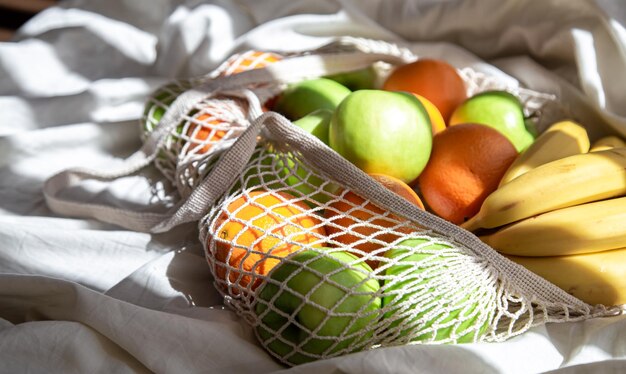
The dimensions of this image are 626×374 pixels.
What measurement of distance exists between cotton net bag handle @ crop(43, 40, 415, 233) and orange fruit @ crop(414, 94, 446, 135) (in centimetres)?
14

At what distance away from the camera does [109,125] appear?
112cm

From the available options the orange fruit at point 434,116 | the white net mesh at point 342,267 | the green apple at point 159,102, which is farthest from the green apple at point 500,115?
the green apple at point 159,102

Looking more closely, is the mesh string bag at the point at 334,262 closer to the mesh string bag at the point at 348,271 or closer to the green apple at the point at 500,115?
the mesh string bag at the point at 348,271

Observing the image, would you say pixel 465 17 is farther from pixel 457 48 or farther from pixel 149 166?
pixel 149 166

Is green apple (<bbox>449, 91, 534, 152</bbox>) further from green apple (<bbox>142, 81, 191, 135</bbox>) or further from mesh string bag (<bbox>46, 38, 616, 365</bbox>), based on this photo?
green apple (<bbox>142, 81, 191, 135</bbox>)

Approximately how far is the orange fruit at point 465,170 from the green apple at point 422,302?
0.49 feet

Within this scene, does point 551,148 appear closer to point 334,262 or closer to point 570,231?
point 570,231

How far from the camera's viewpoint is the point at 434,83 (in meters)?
1.02

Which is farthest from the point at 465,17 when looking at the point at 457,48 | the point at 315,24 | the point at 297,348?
the point at 297,348

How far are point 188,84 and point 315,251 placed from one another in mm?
486

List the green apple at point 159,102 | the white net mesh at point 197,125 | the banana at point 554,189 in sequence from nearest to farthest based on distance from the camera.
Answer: the banana at point 554,189 → the white net mesh at point 197,125 → the green apple at point 159,102

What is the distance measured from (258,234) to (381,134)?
7.8 inches

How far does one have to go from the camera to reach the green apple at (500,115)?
94cm

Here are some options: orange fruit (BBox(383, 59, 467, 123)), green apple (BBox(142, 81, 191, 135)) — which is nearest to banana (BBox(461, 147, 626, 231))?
orange fruit (BBox(383, 59, 467, 123))
